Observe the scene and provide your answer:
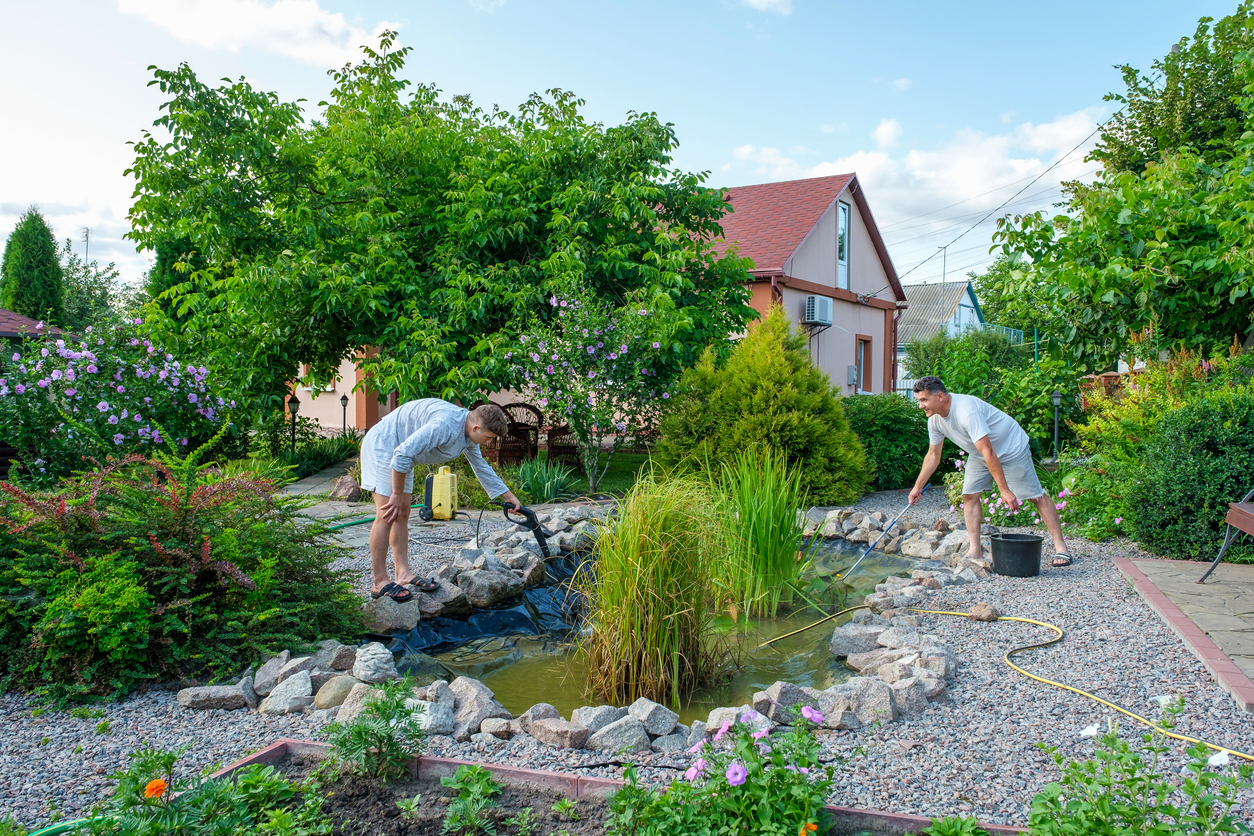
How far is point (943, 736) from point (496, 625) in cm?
268

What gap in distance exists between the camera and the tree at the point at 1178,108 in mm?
11180

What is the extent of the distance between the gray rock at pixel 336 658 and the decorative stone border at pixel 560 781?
73 cm

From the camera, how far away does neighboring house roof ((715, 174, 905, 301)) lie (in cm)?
1580

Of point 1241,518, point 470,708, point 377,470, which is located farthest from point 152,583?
point 1241,518

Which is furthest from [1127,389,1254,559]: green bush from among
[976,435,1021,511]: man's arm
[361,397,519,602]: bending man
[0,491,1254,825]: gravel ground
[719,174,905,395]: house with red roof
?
[719,174,905,395]: house with red roof

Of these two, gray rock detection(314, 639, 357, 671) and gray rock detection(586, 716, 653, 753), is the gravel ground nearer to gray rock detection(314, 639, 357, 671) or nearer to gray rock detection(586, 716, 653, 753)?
gray rock detection(586, 716, 653, 753)

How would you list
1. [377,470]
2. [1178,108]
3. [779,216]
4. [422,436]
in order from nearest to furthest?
[422,436]
[377,470]
[1178,108]
[779,216]

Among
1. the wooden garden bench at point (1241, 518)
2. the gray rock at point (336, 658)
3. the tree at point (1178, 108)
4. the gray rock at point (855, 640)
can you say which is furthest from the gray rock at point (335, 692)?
the tree at point (1178, 108)

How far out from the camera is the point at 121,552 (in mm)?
3352

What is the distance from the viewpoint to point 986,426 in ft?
17.7

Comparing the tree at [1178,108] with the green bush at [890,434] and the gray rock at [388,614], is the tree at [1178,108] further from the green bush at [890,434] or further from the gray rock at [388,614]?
the gray rock at [388,614]

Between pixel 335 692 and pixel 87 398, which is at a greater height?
pixel 87 398

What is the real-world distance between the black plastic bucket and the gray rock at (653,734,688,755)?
3.43 m

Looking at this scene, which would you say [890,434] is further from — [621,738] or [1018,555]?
[621,738]
